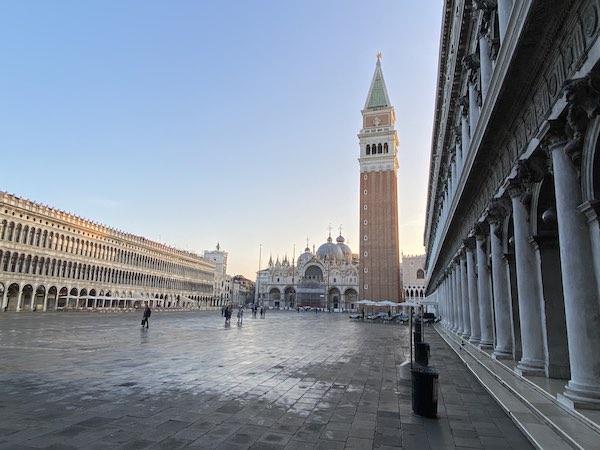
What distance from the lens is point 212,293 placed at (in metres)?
97.3

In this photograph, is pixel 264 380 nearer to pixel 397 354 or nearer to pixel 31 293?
pixel 397 354

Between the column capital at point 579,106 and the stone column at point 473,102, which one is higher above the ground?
the stone column at point 473,102

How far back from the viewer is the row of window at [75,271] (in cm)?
4257

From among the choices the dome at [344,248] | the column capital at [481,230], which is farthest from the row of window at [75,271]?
the dome at [344,248]

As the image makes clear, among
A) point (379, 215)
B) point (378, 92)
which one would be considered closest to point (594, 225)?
point (379, 215)

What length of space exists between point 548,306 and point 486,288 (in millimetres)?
5284

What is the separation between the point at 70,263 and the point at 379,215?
166ft

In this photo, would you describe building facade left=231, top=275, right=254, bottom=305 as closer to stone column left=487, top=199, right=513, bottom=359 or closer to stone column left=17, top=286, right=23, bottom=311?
stone column left=17, top=286, right=23, bottom=311

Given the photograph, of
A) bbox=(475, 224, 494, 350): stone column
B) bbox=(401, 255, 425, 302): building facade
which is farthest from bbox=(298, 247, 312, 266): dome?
bbox=(475, 224, 494, 350): stone column

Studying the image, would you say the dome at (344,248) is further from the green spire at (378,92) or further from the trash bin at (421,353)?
the trash bin at (421,353)

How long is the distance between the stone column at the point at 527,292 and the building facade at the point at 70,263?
4731 centimetres

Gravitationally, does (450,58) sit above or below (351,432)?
above

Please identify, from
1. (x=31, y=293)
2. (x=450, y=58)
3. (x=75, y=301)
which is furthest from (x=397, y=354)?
(x=75, y=301)

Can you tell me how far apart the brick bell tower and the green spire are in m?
4.78
